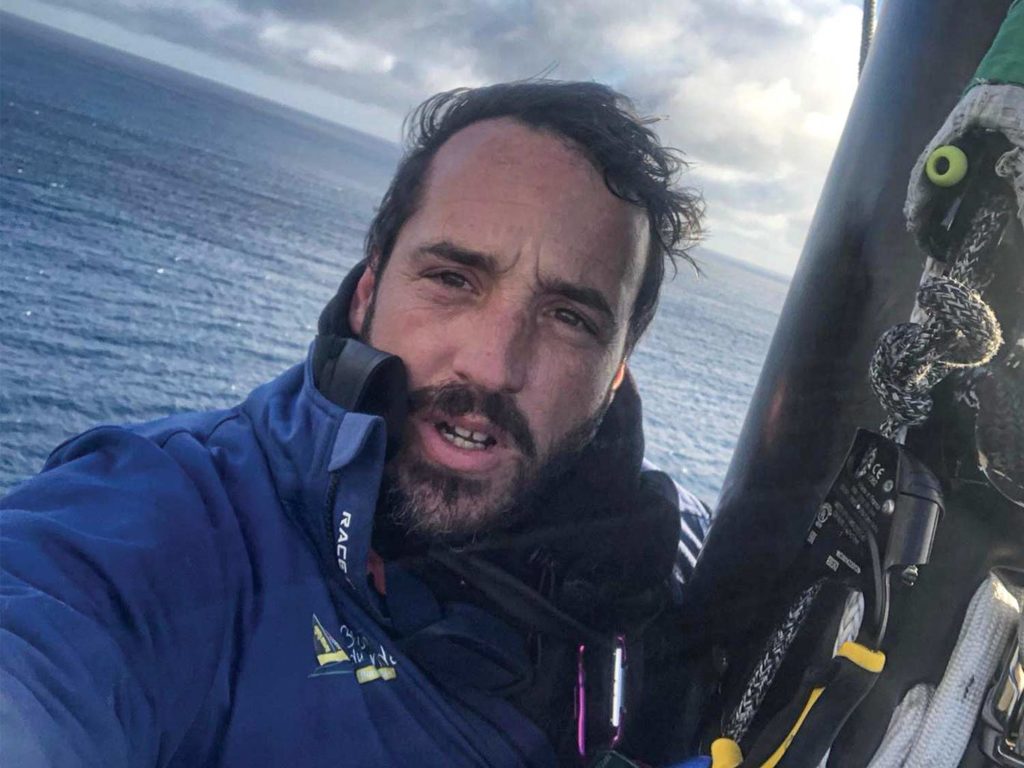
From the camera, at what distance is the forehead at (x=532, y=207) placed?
185 cm

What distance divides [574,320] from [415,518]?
0.61 m

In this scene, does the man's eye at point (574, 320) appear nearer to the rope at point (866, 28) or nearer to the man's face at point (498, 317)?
the man's face at point (498, 317)

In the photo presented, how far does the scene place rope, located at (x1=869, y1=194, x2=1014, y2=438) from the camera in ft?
2.99

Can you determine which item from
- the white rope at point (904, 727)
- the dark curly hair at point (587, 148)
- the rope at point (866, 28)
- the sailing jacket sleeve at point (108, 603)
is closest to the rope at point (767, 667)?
the white rope at point (904, 727)

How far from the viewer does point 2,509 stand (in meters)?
1.18

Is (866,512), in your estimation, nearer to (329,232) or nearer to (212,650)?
(212,650)

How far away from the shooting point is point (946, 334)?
36.3 inches

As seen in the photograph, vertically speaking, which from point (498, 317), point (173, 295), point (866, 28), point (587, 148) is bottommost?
point (173, 295)

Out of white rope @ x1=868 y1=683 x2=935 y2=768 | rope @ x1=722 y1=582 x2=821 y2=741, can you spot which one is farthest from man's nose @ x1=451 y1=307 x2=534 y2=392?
white rope @ x1=868 y1=683 x2=935 y2=768

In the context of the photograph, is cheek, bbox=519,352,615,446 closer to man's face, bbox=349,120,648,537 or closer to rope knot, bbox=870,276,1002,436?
man's face, bbox=349,120,648,537

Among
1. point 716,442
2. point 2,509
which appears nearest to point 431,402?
point 2,509

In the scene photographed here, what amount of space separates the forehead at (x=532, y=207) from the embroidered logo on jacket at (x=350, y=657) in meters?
0.89

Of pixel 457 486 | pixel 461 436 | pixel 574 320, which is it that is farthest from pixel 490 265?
pixel 457 486

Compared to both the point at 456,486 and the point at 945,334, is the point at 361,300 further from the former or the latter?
the point at 945,334
